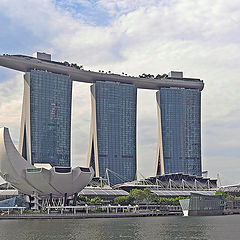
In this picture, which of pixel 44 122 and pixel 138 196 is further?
pixel 44 122

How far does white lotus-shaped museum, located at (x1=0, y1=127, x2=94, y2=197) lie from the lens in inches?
5472

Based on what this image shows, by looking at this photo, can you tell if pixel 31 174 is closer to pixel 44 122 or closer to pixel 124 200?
pixel 124 200

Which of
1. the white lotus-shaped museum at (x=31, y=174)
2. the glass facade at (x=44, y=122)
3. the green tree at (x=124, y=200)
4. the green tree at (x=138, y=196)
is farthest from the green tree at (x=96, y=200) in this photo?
the glass facade at (x=44, y=122)

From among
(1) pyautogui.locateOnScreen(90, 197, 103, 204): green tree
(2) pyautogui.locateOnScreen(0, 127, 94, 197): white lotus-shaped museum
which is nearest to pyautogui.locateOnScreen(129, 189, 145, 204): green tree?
(1) pyautogui.locateOnScreen(90, 197, 103, 204): green tree

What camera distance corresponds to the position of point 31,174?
455 ft

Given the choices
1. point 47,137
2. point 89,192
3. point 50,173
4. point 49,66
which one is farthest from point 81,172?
point 49,66

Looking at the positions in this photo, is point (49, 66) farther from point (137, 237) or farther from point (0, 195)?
point (137, 237)

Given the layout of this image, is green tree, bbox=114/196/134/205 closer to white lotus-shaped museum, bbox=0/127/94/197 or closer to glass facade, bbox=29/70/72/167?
white lotus-shaped museum, bbox=0/127/94/197

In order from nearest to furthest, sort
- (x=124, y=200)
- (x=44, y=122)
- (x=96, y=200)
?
(x=124, y=200), (x=96, y=200), (x=44, y=122)

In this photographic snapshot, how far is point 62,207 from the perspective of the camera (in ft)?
452

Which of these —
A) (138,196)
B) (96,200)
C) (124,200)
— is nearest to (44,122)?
(96,200)

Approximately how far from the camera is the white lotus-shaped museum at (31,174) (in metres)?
139

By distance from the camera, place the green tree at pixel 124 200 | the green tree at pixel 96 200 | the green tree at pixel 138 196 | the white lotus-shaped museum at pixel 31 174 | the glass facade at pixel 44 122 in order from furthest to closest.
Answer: the glass facade at pixel 44 122, the green tree at pixel 138 196, the green tree at pixel 96 200, the green tree at pixel 124 200, the white lotus-shaped museum at pixel 31 174

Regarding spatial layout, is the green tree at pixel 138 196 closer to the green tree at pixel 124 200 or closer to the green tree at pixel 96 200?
the green tree at pixel 124 200
